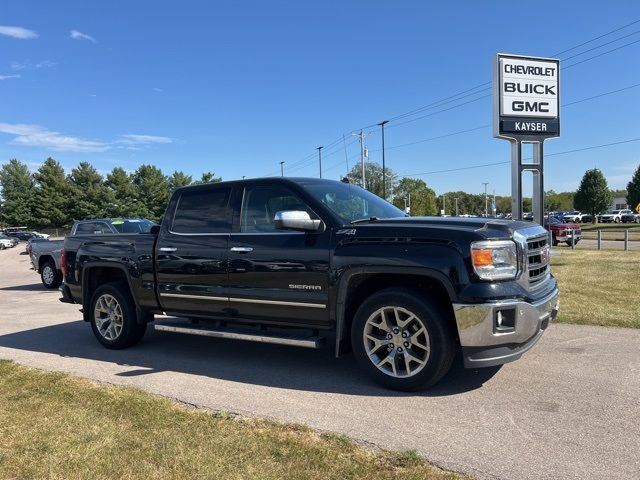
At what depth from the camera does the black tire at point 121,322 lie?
667cm

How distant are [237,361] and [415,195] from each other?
128428mm

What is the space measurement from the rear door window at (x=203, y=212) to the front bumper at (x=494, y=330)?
2.70m

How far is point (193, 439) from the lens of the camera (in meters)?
3.71

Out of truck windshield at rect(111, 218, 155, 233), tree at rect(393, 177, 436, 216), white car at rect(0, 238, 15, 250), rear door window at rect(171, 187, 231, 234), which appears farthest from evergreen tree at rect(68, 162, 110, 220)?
rear door window at rect(171, 187, 231, 234)

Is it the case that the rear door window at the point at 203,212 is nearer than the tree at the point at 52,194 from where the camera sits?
Yes

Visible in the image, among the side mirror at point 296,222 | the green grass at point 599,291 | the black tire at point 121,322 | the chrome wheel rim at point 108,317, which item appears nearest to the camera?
the side mirror at point 296,222

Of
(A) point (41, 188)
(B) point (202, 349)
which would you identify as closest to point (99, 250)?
(B) point (202, 349)

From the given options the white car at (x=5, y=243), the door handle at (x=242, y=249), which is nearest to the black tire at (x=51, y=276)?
the door handle at (x=242, y=249)

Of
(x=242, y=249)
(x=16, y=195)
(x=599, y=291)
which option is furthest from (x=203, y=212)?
(x=16, y=195)

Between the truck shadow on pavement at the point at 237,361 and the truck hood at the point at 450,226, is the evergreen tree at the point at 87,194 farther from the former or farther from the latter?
the truck hood at the point at 450,226

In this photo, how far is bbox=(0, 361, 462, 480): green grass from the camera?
127 inches

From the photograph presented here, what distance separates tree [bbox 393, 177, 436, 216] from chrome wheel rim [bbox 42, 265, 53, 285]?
95.9 m

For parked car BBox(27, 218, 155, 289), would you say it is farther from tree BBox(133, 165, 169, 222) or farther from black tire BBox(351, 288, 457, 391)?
tree BBox(133, 165, 169, 222)

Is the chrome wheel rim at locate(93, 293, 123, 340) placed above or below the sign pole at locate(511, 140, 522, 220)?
below
